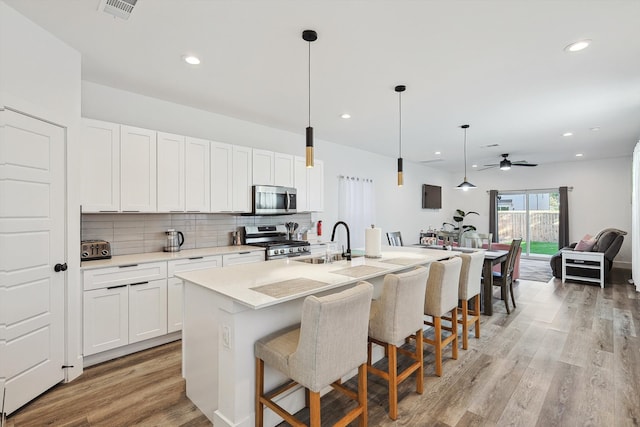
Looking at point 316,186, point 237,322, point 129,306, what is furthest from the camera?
point 316,186

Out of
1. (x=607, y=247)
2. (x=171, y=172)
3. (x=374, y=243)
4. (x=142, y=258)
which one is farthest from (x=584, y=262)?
(x=142, y=258)

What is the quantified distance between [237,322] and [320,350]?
54cm

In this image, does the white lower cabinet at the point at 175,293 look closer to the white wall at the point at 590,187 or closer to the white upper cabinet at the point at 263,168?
the white upper cabinet at the point at 263,168

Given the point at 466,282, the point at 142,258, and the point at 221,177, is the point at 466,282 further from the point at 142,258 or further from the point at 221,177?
the point at 142,258

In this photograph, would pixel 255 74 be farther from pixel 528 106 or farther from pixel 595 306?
pixel 595 306

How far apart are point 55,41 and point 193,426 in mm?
3102

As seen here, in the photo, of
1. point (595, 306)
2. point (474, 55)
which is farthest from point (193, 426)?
point (595, 306)

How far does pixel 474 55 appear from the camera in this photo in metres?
2.71

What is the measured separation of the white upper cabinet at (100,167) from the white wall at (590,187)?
9.73 m

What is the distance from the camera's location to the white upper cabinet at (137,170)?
3195 mm

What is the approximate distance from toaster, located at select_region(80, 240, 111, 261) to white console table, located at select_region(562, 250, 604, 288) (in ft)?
25.5

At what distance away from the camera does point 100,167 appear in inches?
119

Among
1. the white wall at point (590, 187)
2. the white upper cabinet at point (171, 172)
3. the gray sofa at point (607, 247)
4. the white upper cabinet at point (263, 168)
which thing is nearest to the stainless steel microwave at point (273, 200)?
the white upper cabinet at point (263, 168)

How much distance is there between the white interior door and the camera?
84.2 inches
